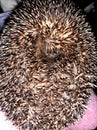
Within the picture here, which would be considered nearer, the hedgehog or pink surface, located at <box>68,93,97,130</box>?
the hedgehog

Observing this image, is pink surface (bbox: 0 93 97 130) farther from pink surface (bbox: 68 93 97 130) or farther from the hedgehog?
the hedgehog

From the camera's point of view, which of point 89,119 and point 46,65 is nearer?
point 46,65

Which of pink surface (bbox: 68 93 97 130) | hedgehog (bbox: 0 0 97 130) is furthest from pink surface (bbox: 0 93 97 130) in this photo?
hedgehog (bbox: 0 0 97 130)

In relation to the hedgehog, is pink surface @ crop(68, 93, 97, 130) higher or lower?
lower

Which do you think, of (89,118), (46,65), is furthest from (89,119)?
(46,65)

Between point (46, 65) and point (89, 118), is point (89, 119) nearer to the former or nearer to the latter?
point (89, 118)

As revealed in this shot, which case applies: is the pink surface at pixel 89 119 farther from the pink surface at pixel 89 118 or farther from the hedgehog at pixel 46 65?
the hedgehog at pixel 46 65

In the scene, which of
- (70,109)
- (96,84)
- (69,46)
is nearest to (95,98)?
(96,84)

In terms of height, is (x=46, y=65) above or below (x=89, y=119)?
above
